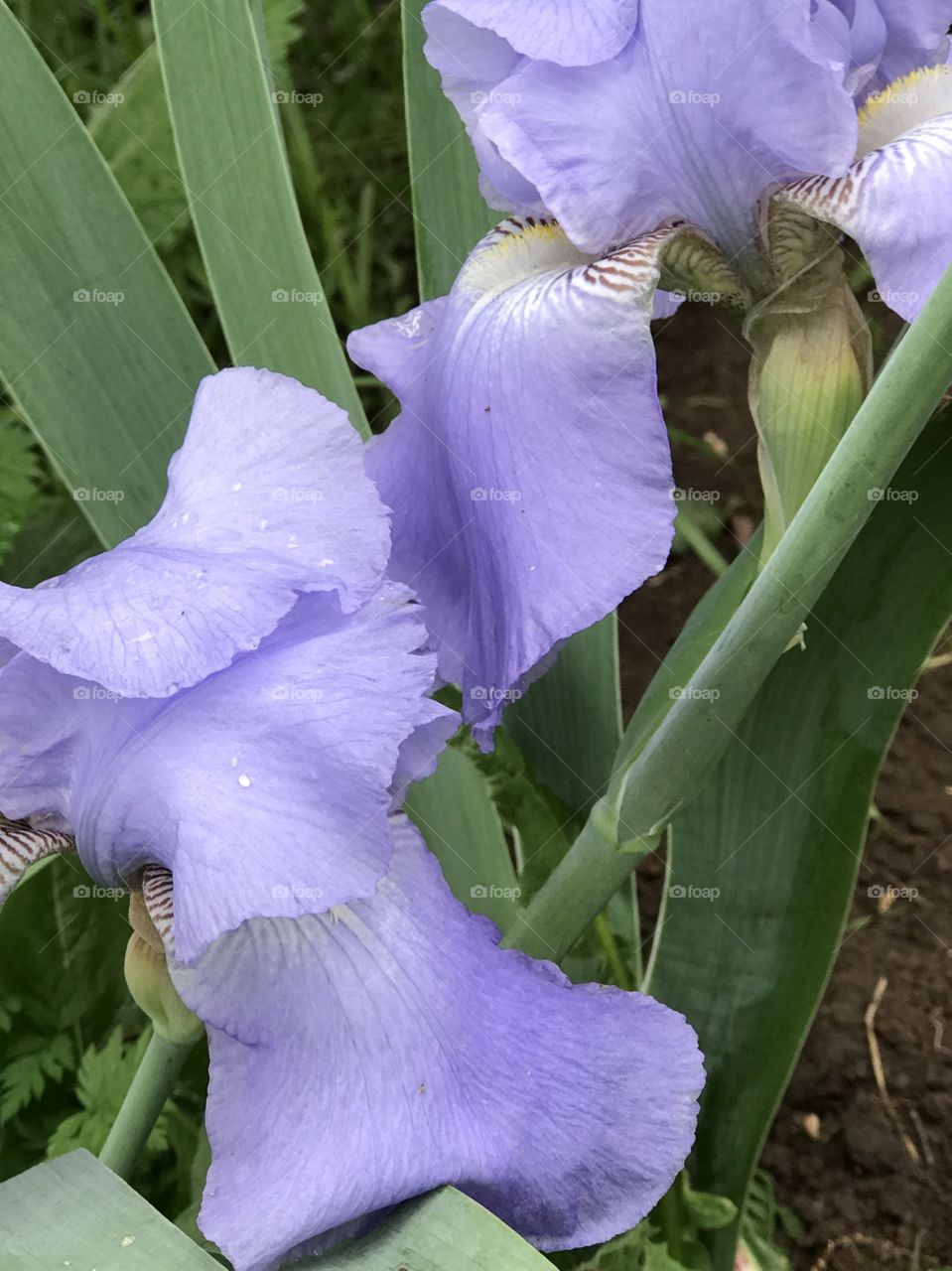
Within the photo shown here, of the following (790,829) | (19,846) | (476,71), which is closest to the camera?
(19,846)

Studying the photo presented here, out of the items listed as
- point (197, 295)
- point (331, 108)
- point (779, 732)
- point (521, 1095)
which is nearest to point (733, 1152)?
point (779, 732)

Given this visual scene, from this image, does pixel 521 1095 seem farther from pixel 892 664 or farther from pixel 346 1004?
pixel 892 664

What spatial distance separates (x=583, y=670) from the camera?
867 millimetres

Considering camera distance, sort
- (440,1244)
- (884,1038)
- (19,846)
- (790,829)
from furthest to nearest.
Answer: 1. (884,1038)
2. (790,829)
3. (19,846)
4. (440,1244)

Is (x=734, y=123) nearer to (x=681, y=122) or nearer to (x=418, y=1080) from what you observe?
(x=681, y=122)

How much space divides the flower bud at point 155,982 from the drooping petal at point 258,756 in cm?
7

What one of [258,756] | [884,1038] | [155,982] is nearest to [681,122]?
[258,756]

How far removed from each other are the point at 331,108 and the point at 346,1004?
5.11ft

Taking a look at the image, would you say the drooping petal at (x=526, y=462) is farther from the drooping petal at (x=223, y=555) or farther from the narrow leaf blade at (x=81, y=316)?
the narrow leaf blade at (x=81, y=316)

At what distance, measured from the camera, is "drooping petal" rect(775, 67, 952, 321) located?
59 centimetres

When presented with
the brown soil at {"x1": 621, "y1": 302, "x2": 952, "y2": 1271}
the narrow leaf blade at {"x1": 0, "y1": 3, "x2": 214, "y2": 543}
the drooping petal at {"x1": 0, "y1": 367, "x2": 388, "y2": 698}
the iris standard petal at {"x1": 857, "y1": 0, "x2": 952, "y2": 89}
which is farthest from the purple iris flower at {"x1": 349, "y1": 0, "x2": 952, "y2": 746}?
the brown soil at {"x1": 621, "y1": 302, "x2": 952, "y2": 1271}

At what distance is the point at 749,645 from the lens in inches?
22.1

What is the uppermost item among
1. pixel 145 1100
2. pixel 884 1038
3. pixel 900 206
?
pixel 900 206

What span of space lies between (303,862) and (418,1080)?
0.11m
